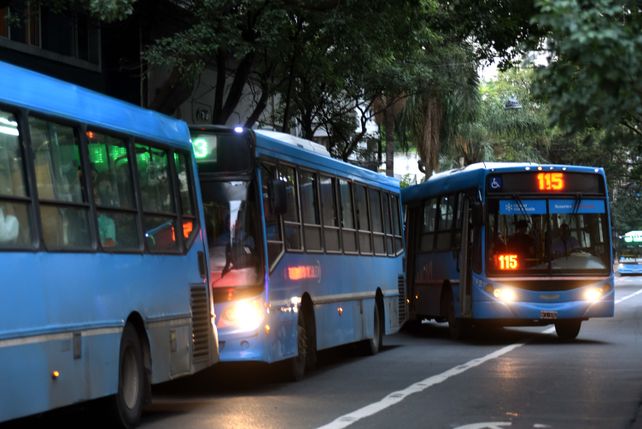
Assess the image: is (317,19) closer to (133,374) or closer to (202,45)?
(202,45)

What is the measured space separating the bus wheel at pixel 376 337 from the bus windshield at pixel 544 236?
2264mm

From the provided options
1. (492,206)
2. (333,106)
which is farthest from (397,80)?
(492,206)

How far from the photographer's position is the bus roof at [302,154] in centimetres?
1477

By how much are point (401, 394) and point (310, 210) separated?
3695 mm

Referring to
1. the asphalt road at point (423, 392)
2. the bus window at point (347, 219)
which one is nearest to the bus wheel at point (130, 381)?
the asphalt road at point (423, 392)

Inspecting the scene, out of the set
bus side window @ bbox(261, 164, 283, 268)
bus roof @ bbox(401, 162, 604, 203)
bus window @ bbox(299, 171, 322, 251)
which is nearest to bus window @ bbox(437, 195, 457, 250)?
bus roof @ bbox(401, 162, 604, 203)

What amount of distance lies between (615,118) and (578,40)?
0.72 m

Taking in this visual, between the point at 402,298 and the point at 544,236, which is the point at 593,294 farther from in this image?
the point at 402,298

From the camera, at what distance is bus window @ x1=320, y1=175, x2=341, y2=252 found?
17.2m

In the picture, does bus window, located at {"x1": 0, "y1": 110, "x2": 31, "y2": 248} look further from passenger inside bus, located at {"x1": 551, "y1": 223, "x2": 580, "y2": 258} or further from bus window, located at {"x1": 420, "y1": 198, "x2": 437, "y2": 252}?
bus window, located at {"x1": 420, "y1": 198, "x2": 437, "y2": 252}

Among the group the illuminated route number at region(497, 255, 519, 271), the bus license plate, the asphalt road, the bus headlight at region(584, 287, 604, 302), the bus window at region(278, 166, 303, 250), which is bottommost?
the asphalt road

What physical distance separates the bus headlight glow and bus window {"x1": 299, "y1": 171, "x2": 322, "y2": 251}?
18.6 ft

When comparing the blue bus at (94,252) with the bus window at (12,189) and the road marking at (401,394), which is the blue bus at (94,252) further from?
the road marking at (401,394)

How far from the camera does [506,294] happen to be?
21.5 meters
